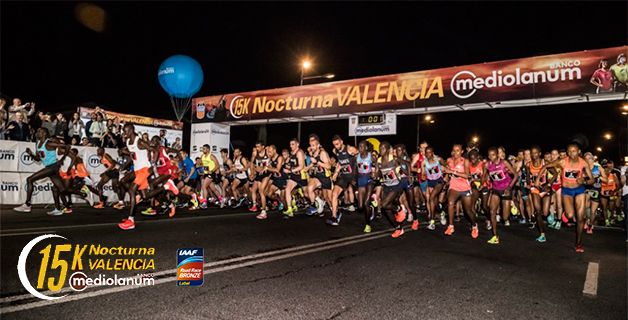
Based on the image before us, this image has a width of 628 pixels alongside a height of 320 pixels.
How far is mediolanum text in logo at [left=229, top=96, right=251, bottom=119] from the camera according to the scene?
17.9m

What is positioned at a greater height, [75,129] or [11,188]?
[75,129]

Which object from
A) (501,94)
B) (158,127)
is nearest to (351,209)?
(501,94)

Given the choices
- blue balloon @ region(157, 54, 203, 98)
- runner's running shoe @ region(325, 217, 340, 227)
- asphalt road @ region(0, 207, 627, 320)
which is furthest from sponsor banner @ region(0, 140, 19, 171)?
runner's running shoe @ region(325, 217, 340, 227)

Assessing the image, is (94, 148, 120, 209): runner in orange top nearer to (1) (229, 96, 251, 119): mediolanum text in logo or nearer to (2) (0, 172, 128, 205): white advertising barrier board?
(2) (0, 172, 128, 205): white advertising barrier board

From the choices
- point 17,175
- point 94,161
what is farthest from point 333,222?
point 17,175

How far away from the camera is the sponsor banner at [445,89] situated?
37.3 feet

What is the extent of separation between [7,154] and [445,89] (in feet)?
47.1

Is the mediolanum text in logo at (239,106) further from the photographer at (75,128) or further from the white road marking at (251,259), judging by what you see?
the white road marking at (251,259)

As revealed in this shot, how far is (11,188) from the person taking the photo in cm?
1191

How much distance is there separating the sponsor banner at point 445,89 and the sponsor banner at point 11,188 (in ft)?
27.8

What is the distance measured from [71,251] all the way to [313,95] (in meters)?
12.2

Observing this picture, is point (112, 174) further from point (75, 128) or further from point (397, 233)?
point (397, 233)

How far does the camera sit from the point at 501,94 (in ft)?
41.4
